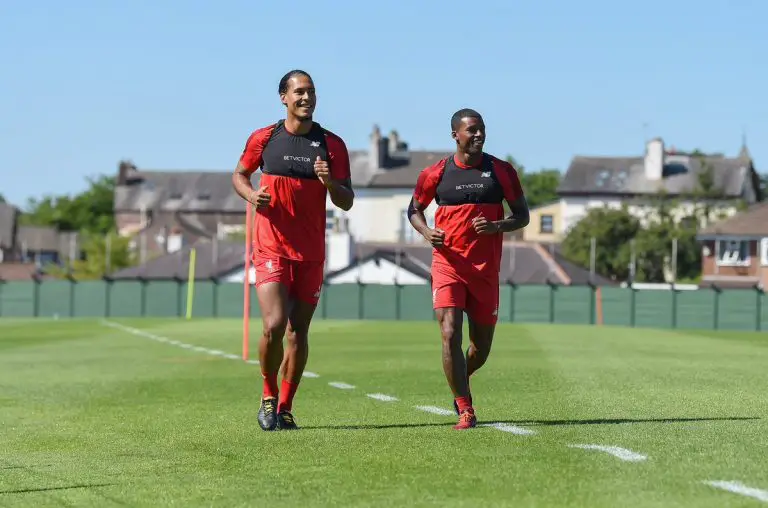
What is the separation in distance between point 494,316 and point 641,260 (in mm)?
104692

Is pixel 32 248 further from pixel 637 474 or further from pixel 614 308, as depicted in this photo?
pixel 637 474

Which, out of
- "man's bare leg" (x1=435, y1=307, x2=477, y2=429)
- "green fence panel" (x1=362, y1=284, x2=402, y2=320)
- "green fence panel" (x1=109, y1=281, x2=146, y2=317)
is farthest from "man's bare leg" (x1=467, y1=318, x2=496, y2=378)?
"green fence panel" (x1=109, y1=281, x2=146, y2=317)

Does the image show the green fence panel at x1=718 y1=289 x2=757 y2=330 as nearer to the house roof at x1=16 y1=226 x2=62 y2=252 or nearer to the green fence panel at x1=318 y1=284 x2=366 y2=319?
the green fence panel at x1=318 y1=284 x2=366 y2=319

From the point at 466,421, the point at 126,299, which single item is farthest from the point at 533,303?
the point at 466,421

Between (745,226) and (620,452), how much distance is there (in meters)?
89.0

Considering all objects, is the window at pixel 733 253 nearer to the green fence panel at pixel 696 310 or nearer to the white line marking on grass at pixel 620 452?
the green fence panel at pixel 696 310

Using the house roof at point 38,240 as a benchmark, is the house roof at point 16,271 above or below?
below

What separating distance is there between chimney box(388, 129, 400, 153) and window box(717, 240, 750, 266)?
172 ft

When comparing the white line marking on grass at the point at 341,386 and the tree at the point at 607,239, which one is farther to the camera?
the tree at the point at 607,239

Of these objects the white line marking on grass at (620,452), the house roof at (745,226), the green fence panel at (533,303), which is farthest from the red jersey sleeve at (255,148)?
the house roof at (745,226)

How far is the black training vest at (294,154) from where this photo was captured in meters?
10.9

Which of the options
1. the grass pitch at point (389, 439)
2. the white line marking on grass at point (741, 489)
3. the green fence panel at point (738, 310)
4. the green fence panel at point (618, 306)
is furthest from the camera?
the green fence panel at point (618, 306)

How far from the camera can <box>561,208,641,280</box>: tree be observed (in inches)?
4498

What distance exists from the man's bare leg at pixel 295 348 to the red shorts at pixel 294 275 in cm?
7
